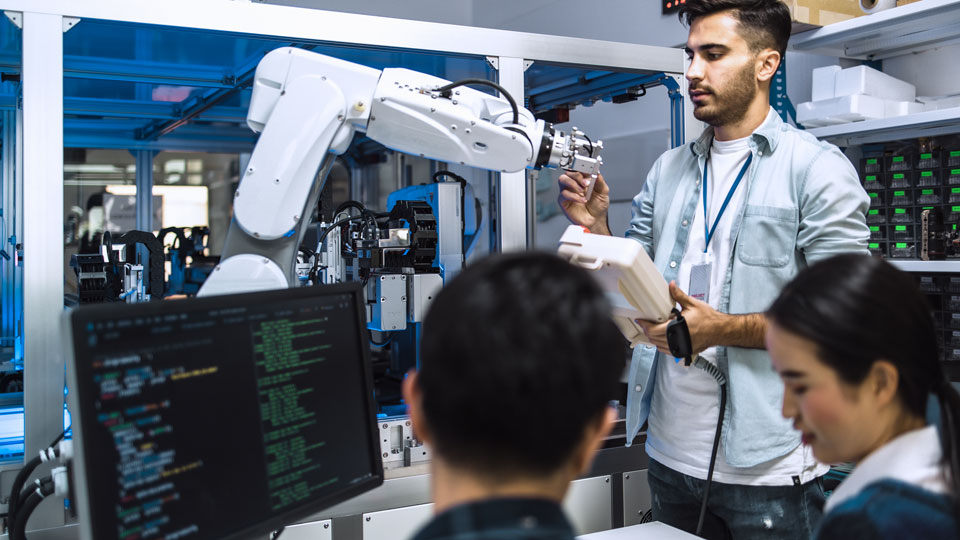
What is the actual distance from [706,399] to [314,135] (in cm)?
108

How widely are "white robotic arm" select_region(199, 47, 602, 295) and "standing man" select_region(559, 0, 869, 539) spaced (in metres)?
0.52

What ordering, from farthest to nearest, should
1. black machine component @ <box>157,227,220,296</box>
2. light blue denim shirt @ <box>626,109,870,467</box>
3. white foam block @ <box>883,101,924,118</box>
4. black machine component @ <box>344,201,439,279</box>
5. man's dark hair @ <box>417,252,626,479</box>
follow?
black machine component @ <box>157,227,220,296</box>, white foam block @ <box>883,101,924,118</box>, black machine component @ <box>344,201,439,279</box>, light blue denim shirt @ <box>626,109,870,467</box>, man's dark hair @ <box>417,252,626,479</box>

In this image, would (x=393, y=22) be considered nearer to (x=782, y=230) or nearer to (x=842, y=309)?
(x=782, y=230)

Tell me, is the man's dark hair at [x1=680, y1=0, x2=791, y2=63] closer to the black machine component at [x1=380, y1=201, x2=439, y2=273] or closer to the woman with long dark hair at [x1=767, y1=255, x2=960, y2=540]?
the black machine component at [x1=380, y1=201, x2=439, y2=273]

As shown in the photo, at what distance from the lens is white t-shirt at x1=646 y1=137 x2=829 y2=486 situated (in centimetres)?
168

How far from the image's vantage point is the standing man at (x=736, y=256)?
1.66 meters

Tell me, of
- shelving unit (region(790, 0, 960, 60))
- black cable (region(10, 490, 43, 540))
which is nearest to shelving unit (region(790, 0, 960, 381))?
shelving unit (region(790, 0, 960, 60))

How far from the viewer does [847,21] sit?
2.38m

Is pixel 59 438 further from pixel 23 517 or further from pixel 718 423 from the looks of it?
pixel 718 423

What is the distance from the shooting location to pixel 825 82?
2479 millimetres

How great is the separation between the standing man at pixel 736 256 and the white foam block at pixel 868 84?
27.2 inches

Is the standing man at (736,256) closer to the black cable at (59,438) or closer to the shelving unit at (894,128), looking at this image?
the shelving unit at (894,128)

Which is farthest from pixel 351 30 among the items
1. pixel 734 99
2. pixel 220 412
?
pixel 220 412

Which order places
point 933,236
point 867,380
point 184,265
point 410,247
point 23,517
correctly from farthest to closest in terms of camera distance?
point 184,265 → point 933,236 → point 410,247 → point 23,517 → point 867,380
